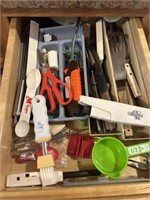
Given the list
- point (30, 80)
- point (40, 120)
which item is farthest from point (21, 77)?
point (40, 120)

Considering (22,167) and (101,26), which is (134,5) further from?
(22,167)

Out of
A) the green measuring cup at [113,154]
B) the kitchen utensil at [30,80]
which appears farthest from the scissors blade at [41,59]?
the green measuring cup at [113,154]

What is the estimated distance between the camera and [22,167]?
538 mm

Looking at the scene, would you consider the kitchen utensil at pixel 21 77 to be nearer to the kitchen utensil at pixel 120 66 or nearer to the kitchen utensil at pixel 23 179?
the kitchen utensil at pixel 23 179

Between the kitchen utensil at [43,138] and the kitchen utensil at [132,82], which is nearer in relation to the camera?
the kitchen utensil at [43,138]

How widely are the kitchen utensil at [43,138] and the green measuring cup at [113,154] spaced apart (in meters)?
0.08

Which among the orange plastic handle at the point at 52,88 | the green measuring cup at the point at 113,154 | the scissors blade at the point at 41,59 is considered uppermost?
the scissors blade at the point at 41,59

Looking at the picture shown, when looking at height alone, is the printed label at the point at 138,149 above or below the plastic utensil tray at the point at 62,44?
below

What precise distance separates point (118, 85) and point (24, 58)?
0.24m

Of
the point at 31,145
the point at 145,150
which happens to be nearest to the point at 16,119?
the point at 31,145

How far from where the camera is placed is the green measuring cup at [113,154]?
49 centimetres

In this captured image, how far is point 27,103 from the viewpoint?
0.55m

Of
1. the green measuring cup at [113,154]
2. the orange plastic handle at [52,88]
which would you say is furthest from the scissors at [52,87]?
the green measuring cup at [113,154]

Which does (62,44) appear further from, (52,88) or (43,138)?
(43,138)
